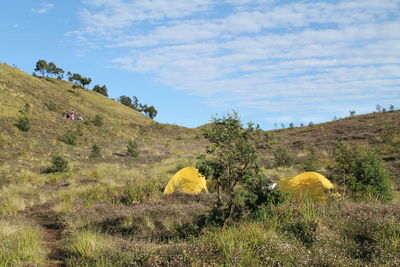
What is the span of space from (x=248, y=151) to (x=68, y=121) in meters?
42.1

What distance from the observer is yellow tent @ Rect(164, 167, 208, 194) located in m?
14.8

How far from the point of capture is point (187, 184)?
15.0m

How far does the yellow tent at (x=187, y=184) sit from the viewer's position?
14750mm

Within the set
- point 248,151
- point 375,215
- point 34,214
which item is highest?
point 248,151

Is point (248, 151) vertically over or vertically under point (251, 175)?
over

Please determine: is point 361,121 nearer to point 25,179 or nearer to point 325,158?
point 325,158

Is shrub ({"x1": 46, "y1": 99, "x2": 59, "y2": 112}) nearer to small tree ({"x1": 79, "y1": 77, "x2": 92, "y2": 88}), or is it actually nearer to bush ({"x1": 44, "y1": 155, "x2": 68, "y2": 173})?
bush ({"x1": 44, "y1": 155, "x2": 68, "y2": 173})

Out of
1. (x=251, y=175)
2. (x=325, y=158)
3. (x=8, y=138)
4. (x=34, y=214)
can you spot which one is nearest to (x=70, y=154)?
(x=8, y=138)

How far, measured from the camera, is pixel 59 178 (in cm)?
2108

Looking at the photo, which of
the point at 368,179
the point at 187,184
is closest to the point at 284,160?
the point at 187,184

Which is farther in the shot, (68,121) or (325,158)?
(68,121)

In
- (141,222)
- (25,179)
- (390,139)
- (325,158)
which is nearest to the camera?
(141,222)

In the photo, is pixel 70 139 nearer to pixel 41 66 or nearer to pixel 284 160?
pixel 284 160

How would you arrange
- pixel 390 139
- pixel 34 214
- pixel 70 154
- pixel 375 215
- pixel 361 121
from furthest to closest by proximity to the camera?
pixel 361 121 → pixel 70 154 → pixel 390 139 → pixel 34 214 → pixel 375 215
